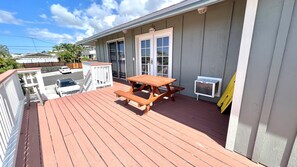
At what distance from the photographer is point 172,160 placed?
1368 millimetres

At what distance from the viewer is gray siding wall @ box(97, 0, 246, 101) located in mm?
2440

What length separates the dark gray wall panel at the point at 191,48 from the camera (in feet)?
9.57

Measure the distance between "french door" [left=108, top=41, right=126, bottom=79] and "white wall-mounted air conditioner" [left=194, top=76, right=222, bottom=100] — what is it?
12.1 feet

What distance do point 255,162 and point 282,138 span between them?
1.33 ft

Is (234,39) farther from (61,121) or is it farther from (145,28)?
(61,121)

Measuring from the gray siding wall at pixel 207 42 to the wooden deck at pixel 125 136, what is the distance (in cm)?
87

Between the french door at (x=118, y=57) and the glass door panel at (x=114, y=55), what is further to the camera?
the glass door panel at (x=114, y=55)

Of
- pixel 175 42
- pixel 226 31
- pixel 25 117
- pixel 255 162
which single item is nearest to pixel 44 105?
pixel 25 117

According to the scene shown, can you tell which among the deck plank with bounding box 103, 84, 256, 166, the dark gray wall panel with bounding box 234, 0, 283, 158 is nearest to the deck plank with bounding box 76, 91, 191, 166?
the deck plank with bounding box 103, 84, 256, 166

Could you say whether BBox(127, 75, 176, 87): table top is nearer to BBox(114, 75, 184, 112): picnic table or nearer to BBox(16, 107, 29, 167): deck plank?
BBox(114, 75, 184, 112): picnic table

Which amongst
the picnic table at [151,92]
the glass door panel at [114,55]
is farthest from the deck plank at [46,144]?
the glass door panel at [114,55]

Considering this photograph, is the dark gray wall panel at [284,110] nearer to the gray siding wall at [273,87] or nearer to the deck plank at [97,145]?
the gray siding wall at [273,87]

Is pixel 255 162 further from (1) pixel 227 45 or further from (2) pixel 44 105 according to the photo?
(2) pixel 44 105

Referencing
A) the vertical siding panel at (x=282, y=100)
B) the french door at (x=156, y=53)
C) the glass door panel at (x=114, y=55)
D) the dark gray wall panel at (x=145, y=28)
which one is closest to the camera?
the vertical siding panel at (x=282, y=100)
